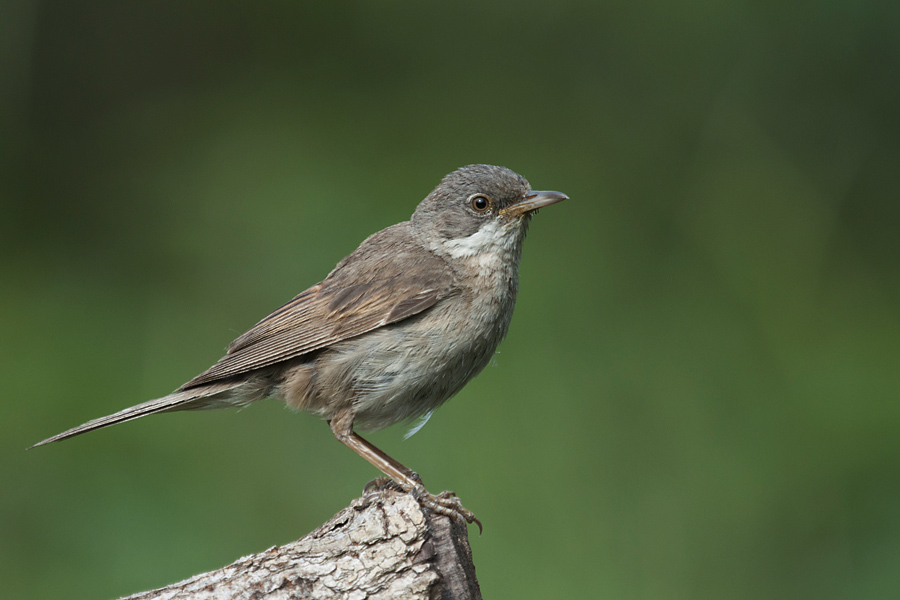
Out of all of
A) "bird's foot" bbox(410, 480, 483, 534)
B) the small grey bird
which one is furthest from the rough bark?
the small grey bird

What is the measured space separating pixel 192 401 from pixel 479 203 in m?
1.48

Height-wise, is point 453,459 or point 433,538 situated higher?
point 433,538

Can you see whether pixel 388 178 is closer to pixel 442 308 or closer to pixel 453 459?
pixel 453 459

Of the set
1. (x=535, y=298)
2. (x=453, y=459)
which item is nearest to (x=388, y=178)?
(x=535, y=298)

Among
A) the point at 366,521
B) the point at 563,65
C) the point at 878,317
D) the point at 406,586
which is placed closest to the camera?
the point at 406,586

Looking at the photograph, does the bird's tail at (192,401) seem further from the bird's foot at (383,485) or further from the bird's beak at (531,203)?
the bird's beak at (531,203)

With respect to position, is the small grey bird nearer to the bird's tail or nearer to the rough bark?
the bird's tail

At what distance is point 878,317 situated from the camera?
5.17m

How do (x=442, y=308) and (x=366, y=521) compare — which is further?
(x=442, y=308)

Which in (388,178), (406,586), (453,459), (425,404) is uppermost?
(388,178)

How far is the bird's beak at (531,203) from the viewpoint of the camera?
3.68 metres

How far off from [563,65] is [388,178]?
4.75 feet

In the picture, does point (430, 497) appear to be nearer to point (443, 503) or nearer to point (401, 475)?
point (443, 503)

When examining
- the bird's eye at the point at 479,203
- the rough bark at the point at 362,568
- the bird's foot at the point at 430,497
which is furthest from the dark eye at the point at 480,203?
the rough bark at the point at 362,568
